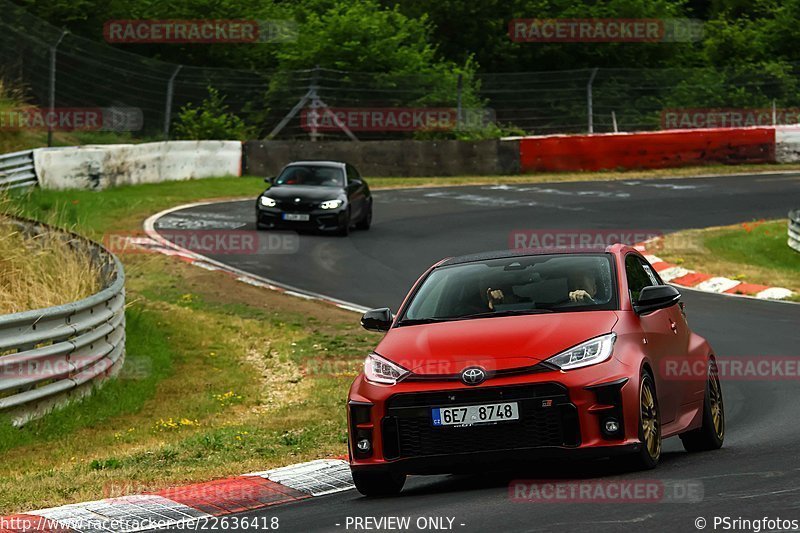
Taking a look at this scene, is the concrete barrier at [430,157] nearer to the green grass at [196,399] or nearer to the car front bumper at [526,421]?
the green grass at [196,399]

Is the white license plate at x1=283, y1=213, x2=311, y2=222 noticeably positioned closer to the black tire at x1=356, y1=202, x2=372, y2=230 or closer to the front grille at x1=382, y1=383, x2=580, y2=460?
the black tire at x1=356, y1=202, x2=372, y2=230

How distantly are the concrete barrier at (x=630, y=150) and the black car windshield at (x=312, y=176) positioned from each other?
428 inches

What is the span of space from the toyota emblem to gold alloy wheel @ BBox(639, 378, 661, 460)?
936mm

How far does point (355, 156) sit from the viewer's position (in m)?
37.9

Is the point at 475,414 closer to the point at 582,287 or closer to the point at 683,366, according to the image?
the point at 582,287

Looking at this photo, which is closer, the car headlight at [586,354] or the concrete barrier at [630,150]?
the car headlight at [586,354]

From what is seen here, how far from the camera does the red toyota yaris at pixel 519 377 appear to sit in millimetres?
8172

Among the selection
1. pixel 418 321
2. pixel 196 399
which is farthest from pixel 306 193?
pixel 418 321

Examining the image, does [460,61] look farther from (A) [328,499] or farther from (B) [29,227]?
(A) [328,499]

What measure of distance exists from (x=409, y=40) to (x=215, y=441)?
Result: 3772 cm

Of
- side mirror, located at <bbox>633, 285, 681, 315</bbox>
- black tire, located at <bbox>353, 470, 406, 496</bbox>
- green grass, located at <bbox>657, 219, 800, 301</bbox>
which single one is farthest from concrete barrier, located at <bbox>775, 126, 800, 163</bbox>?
black tire, located at <bbox>353, 470, 406, 496</bbox>

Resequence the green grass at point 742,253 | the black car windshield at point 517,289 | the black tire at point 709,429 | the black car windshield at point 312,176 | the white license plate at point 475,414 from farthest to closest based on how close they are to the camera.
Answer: the black car windshield at point 312,176 < the green grass at point 742,253 < the black tire at point 709,429 < the black car windshield at point 517,289 < the white license plate at point 475,414

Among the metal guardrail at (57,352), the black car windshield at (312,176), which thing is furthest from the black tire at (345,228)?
the metal guardrail at (57,352)

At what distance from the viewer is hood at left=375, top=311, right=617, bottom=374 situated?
830 cm
